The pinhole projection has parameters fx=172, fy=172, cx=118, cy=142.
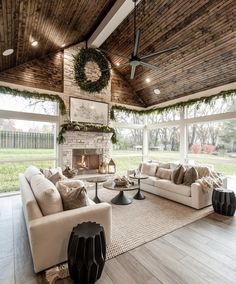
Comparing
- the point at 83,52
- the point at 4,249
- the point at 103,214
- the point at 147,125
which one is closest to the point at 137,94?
the point at 147,125

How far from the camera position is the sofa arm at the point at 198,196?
3752mm

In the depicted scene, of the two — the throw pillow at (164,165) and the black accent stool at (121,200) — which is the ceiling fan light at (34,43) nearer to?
the black accent stool at (121,200)

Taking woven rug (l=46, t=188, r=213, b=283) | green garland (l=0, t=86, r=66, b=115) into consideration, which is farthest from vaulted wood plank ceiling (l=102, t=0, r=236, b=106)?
woven rug (l=46, t=188, r=213, b=283)

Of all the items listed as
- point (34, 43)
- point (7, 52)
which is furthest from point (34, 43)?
point (7, 52)

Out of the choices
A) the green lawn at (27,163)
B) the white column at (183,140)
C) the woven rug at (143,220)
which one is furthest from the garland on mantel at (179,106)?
the woven rug at (143,220)

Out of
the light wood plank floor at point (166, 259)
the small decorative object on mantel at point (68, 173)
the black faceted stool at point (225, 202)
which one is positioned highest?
the small decorative object on mantel at point (68, 173)

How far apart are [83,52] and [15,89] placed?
8.68ft

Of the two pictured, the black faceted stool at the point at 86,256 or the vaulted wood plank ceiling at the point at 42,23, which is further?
the vaulted wood plank ceiling at the point at 42,23

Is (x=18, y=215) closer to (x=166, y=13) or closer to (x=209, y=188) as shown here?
(x=209, y=188)

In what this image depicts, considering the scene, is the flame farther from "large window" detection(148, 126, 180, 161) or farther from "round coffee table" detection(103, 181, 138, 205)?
"large window" detection(148, 126, 180, 161)

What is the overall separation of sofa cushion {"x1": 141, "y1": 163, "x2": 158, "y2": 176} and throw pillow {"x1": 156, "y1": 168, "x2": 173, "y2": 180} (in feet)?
0.62

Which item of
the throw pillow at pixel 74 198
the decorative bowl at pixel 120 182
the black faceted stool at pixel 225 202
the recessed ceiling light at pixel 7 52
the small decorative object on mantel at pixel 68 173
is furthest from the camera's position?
the small decorative object on mantel at pixel 68 173

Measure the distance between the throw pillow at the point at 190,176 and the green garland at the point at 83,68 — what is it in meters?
4.06

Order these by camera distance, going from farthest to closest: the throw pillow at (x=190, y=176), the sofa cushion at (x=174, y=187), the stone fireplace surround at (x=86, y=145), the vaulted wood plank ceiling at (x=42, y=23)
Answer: the stone fireplace surround at (x=86, y=145)
the throw pillow at (x=190, y=176)
the sofa cushion at (x=174, y=187)
the vaulted wood plank ceiling at (x=42, y=23)
